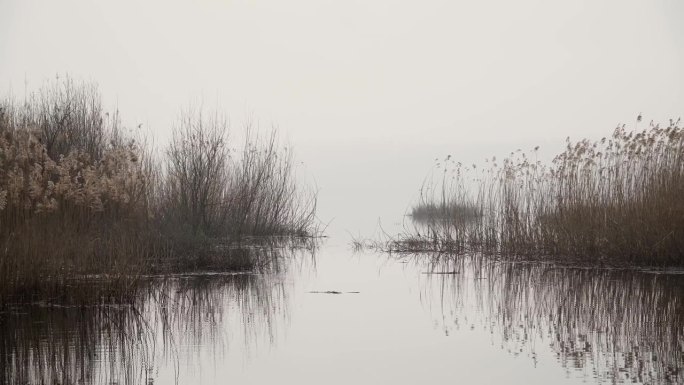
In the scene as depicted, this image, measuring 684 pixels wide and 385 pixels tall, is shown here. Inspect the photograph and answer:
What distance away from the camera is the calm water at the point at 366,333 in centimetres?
469

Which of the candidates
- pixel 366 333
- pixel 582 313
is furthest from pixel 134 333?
pixel 582 313

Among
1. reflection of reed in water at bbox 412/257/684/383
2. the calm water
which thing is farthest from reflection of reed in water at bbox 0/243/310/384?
reflection of reed in water at bbox 412/257/684/383

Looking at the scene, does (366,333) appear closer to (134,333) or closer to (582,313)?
(134,333)

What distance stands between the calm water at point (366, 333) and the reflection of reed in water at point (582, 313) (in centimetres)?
1

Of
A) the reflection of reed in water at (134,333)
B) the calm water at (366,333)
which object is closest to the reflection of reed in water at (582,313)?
the calm water at (366,333)

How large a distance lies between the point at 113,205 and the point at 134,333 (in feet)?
12.3

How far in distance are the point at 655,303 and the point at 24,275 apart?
201 inches

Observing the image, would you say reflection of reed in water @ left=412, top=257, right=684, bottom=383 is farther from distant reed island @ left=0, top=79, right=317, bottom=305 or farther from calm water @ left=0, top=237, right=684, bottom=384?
distant reed island @ left=0, top=79, right=317, bottom=305

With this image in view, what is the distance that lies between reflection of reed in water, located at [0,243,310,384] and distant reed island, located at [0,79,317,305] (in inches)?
14.1

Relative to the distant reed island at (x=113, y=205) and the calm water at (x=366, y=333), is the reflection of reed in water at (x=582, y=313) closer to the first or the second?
the calm water at (x=366, y=333)

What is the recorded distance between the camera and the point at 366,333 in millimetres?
6254

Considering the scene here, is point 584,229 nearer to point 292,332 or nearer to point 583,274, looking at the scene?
point 583,274

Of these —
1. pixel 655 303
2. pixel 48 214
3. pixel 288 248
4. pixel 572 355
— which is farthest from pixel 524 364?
pixel 288 248

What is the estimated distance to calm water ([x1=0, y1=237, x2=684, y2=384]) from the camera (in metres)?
4.69
